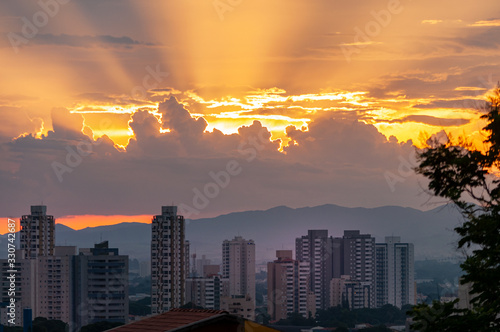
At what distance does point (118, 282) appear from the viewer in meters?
103

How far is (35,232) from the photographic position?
358 ft

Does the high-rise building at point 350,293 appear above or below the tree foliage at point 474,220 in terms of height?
below

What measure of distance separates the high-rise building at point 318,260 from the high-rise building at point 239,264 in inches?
447

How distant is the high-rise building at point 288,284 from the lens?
429 feet

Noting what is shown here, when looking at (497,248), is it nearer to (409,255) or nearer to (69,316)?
(69,316)

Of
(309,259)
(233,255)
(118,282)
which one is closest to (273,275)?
(233,255)

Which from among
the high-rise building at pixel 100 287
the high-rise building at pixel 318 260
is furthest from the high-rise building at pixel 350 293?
the high-rise building at pixel 100 287

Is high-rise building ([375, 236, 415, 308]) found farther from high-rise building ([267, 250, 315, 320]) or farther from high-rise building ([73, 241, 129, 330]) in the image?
high-rise building ([73, 241, 129, 330])

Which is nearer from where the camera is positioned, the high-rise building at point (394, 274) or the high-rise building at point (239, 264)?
the high-rise building at point (239, 264)

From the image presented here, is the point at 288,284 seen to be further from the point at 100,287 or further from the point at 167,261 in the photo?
the point at 167,261

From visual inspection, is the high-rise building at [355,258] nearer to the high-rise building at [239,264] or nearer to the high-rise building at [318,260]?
the high-rise building at [318,260]

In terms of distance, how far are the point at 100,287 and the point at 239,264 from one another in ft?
172

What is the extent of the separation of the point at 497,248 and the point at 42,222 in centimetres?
10246

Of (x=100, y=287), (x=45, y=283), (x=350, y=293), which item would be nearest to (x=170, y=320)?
(x=100, y=287)
